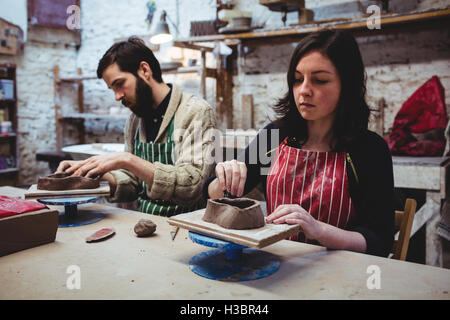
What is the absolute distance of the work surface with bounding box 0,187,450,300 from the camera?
102 centimetres

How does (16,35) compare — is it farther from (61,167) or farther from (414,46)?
(414,46)

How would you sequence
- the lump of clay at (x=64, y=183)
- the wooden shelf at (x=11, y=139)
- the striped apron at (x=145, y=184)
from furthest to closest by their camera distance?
the wooden shelf at (x=11, y=139), the striped apron at (x=145, y=184), the lump of clay at (x=64, y=183)

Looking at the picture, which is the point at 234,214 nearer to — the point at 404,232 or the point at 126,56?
the point at 404,232

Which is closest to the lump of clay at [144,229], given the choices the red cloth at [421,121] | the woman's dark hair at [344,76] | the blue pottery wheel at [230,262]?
the blue pottery wheel at [230,262]

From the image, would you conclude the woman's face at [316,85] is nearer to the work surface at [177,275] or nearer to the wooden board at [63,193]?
the work surface at [177,275]

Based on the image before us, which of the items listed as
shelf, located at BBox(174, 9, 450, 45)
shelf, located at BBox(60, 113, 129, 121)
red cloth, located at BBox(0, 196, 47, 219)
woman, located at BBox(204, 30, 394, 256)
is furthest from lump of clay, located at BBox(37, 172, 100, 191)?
shelf, located at BBox(60, 113, 129, 121)

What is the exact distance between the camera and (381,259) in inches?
49.6

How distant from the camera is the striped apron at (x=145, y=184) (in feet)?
7.36

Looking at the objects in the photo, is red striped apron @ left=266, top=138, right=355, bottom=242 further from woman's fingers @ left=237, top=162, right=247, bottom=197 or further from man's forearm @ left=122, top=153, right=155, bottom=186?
man's forearm @ left=122, top=153, right=155, bottom=186

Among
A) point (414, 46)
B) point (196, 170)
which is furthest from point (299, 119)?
point (414, 46)

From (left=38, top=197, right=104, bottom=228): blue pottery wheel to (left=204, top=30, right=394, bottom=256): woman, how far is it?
543 mm

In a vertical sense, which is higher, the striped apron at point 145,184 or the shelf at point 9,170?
the striped apron at point 145,184

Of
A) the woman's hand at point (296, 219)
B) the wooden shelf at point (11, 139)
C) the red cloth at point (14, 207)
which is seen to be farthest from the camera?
the wooden shelf at point (11, 139)

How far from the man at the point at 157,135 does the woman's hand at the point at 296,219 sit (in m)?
0.90
